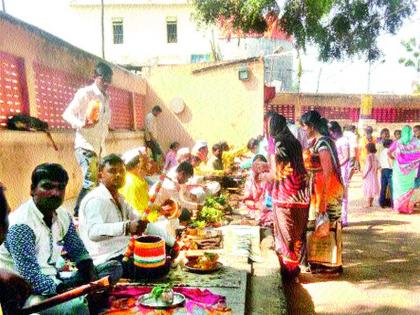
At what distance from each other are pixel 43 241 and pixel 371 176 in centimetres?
869

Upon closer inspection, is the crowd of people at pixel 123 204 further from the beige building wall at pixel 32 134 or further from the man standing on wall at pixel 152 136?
the man standing on wall at pixel 152 136

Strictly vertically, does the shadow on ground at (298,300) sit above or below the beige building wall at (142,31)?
below

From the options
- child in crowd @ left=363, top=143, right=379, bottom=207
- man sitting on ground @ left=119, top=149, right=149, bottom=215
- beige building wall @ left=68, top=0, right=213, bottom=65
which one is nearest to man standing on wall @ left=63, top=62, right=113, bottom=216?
man sitting on ground @ left=119, top=149, right=149, bottom=215

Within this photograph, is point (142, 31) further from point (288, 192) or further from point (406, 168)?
point (288, 192)

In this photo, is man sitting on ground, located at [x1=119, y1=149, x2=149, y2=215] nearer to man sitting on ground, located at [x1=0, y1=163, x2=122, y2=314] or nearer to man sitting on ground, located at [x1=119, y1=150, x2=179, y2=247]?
man sitting on ground, located at [x1=119, y1=150, x2=179, y2=247]

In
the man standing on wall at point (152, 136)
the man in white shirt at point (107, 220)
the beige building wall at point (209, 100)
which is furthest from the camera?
the beige building wall at point (209, 100)

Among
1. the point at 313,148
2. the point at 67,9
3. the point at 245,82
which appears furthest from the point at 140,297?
the point at 67,9

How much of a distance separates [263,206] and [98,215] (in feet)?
12.1

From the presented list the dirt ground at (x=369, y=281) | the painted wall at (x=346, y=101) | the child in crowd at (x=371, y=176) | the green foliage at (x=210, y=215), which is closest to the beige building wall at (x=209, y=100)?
the child in crowd at (x=371, y=176)

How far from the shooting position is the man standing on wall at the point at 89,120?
571cm

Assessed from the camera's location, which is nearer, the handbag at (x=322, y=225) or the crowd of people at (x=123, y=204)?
the crowd of people at (x=123, y=204)

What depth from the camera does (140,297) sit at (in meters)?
3.60

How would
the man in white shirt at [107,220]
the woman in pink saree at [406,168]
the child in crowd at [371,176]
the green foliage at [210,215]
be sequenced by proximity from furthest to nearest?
the child in crowd at [371,176] → the woman in pink saree at [406,168] → the green foliage at [210,215] → the man in white shirt at [107,220]

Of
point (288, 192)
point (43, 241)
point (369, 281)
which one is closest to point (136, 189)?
point (288, 192)
